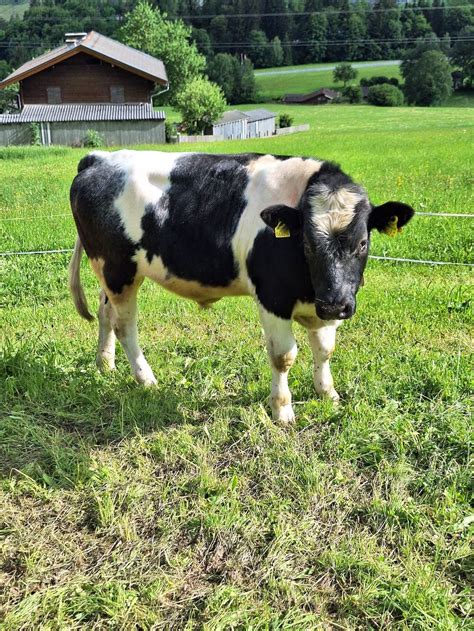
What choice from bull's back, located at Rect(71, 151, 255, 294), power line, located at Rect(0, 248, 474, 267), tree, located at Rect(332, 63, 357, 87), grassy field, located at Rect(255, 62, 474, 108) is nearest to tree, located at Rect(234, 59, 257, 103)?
grassy field, located at Rect(255, 62, 474, 108)

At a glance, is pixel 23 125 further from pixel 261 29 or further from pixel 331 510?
pixel 261 29

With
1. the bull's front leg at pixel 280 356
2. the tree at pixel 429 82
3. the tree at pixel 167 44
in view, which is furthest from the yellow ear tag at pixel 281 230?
the tree at pixel 429 82

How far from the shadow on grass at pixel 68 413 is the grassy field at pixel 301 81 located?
104078 mm

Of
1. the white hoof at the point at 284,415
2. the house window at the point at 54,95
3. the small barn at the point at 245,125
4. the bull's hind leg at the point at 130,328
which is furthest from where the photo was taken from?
the small barn at the point at 245,125

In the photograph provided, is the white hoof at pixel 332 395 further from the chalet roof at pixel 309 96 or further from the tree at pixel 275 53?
the tree at pixel 275 53

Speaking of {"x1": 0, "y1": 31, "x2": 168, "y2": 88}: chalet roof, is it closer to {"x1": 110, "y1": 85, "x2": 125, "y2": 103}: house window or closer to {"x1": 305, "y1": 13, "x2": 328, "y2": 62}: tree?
{"x1": 110, "y1": 85, "x2": 125, "y2": 103}: house window

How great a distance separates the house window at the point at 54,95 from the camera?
1907 inches

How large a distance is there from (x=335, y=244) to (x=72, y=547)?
2.45 metres

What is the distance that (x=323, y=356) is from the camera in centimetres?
483

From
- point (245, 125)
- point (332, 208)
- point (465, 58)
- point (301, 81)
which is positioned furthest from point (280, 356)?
point (301, 81)

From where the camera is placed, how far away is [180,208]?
4.77 m

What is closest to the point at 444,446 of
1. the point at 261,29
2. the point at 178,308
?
the point at 178,308

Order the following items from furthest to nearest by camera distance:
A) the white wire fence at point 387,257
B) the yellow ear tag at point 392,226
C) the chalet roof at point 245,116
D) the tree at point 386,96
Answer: the tree at point 386,96 < the chalet roof at point 245,116 < the white wire fence at point 387,257 < the yellow ear tag at point 392,226

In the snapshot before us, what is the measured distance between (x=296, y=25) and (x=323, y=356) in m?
153
